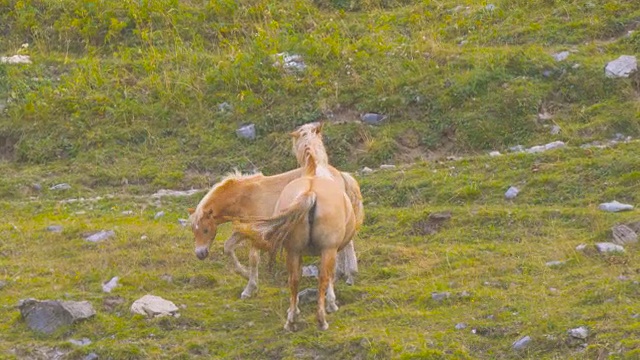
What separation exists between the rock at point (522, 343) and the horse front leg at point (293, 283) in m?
1.86

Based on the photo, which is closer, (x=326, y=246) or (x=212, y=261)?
(x=326, y=246)

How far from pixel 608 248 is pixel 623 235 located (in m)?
0.37

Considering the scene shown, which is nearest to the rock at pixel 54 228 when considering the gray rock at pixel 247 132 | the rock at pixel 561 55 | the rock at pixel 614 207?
the gray rock at pixel 247 132

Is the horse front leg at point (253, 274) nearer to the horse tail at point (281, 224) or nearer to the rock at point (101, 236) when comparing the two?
the horse tail at point (281, 224)

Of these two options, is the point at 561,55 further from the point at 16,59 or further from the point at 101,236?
the point at 16,59

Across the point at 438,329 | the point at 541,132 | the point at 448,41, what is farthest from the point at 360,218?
the point at 448,41

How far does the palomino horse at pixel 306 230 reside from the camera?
9.55 meters

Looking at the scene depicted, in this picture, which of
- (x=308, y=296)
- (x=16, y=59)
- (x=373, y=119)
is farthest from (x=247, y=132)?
(x=308, y=296)

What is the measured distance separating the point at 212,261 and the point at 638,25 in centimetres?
761

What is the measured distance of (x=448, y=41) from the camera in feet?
55.5

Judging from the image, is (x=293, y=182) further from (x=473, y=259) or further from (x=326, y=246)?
(x=473, y=259)

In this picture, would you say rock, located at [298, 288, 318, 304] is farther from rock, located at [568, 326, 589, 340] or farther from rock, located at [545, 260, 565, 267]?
rock, located at [568, 326, 589, 340]

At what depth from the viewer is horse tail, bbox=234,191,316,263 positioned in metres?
9.49

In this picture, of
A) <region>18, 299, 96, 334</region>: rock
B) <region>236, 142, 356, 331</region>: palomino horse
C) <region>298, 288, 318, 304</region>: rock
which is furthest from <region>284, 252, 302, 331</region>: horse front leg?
<region>18, 299, 96, 334</region>: rock
